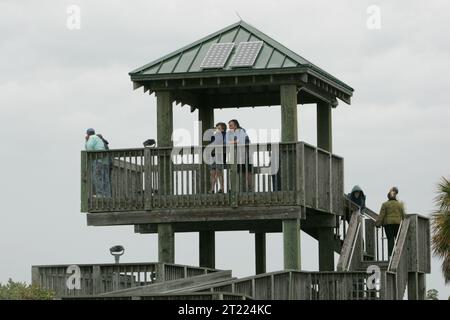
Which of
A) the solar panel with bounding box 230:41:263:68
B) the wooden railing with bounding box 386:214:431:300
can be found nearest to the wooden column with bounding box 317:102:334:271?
the wooden railing with bounding box 386:214:431:300

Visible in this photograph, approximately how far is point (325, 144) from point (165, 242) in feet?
18.8

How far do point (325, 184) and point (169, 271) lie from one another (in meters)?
6.79

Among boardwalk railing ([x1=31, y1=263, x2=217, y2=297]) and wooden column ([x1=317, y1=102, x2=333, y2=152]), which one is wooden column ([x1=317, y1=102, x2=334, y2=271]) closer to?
wooden column ([x1=317, y1=102, x2=333, y2=152])

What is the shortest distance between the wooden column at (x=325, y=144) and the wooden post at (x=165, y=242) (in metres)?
4.44

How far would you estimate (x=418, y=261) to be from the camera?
4584cm

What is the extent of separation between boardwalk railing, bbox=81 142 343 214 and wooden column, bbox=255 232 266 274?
6.49 m

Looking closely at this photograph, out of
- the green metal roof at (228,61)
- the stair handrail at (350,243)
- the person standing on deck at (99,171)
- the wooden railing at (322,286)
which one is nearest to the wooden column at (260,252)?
the stair handrail at (350,243)

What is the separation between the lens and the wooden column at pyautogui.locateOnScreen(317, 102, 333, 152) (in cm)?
4784

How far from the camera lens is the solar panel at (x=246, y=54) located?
43.6 metres

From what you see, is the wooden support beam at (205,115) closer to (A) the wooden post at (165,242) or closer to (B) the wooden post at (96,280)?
(A) the wooden post at (165,242)
